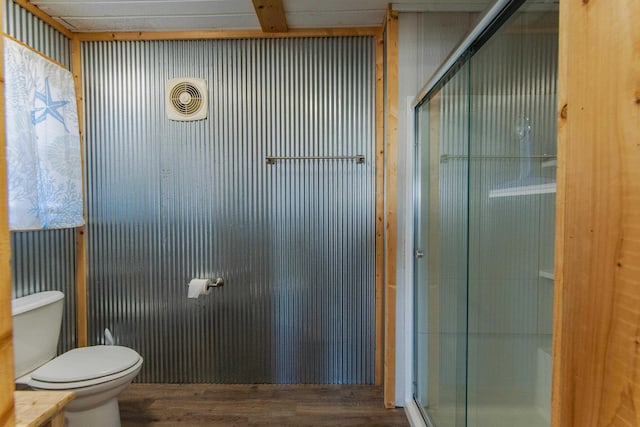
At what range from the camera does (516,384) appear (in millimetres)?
1187

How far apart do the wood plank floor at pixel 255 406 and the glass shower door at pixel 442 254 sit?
32 centimetres

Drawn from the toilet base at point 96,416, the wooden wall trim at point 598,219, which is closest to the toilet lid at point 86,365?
the toilet base at point 96,416

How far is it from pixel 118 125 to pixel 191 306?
1287 millimetres

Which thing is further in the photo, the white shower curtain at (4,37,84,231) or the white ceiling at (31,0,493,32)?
the white ceiling at (31,0,493,32)

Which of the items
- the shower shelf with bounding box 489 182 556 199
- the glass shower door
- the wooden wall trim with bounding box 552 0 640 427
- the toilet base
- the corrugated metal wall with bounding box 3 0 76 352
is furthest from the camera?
the corrugated metal wall with bounding box 3 0 76 352

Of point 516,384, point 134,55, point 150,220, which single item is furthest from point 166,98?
point 516,384

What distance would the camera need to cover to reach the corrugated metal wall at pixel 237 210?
81.4 inches

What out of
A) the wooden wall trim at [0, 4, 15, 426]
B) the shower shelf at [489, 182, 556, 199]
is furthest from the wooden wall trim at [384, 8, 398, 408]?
the wooden wall trim at [0, 4, 15, 426]

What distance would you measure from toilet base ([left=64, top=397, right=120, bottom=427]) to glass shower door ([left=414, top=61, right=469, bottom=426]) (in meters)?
1.61

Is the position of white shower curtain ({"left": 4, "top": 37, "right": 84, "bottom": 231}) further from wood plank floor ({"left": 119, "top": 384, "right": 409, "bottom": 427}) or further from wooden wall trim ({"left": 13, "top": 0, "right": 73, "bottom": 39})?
wood plank floor ({"left": 119, "top": 384, "right": 409, "bottom": 427})

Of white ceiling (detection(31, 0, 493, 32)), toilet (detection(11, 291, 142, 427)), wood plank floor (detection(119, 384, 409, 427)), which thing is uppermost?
white ceiling (detection(31, 0, 493, 32))

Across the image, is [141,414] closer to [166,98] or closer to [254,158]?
[254,158]

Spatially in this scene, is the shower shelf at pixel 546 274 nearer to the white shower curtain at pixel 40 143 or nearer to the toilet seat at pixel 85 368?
the toilet seat at pixel 85 368

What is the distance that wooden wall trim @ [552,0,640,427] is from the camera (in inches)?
18.6
